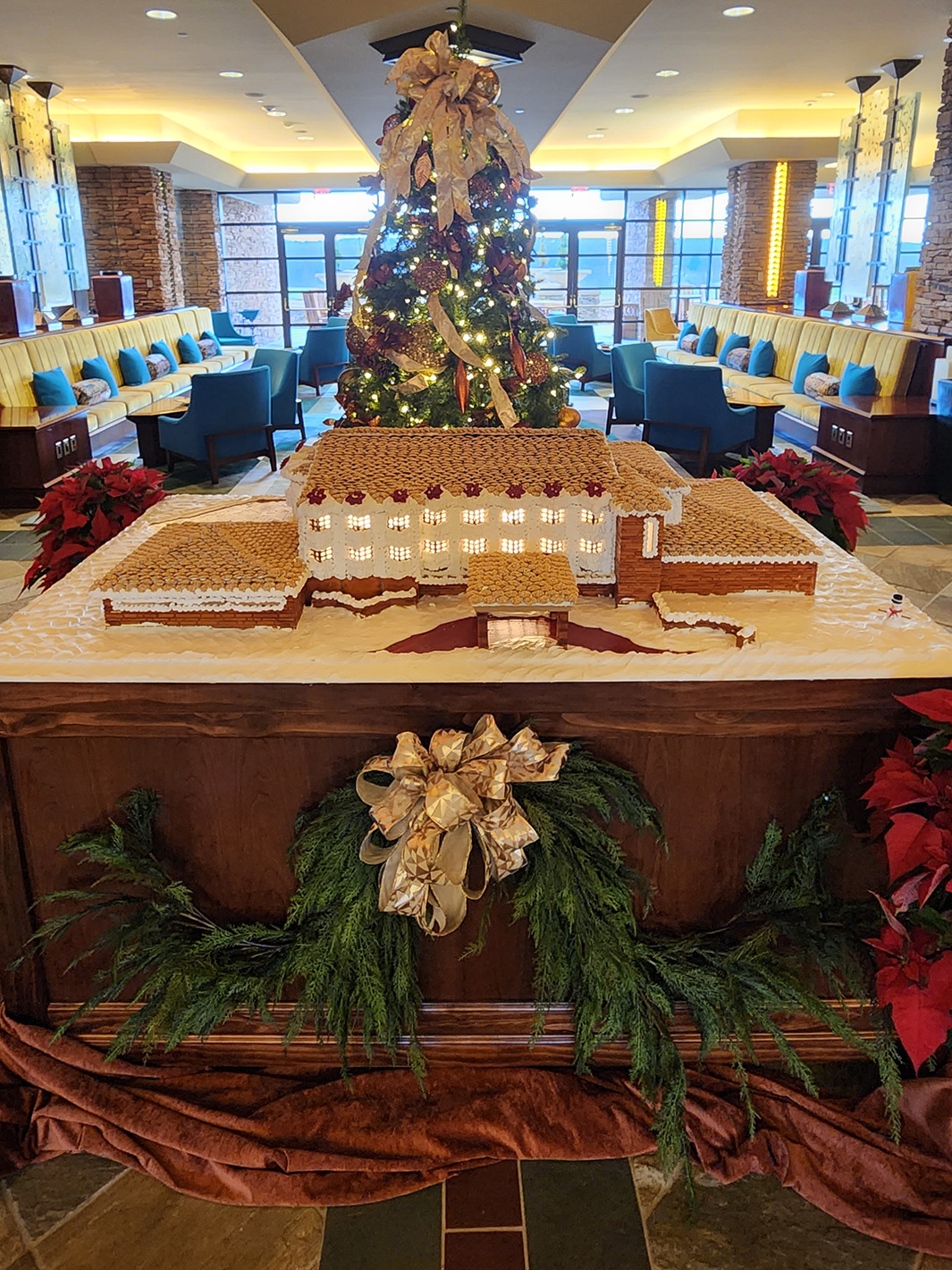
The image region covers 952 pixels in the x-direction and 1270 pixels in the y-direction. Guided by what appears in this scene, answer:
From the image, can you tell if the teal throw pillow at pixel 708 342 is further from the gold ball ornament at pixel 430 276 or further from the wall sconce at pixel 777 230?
the gold ball ornament at pixel 430 276

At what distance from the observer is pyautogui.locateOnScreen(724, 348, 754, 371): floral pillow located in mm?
10820

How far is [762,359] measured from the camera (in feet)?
34.4

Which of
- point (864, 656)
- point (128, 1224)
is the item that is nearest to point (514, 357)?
point (864, 656)

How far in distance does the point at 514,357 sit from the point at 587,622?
3.80 ft

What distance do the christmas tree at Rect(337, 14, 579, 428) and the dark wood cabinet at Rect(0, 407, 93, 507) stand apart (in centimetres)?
440

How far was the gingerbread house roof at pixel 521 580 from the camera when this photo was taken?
174 centimetres

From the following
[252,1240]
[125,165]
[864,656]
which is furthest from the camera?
[125,165]

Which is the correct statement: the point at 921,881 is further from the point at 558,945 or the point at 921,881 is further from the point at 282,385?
the point at 282,385

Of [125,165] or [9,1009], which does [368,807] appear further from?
[125,165]

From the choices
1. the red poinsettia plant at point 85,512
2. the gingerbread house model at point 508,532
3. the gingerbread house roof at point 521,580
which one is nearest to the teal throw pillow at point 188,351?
the red poinsettia plant at point 85,512

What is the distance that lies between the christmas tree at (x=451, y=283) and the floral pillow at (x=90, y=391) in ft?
20.2

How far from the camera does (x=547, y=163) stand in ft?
53.3

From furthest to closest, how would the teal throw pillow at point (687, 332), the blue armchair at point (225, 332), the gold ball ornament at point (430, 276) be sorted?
the blue armchair at point (225, 332)
the teal throw pillow at point (687, 332)
the gold ball ornament at point (430, 276)

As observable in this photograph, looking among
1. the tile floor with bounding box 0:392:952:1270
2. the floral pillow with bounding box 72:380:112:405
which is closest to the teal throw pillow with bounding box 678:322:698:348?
the floral pillow with bounding box 72:380:112:405
